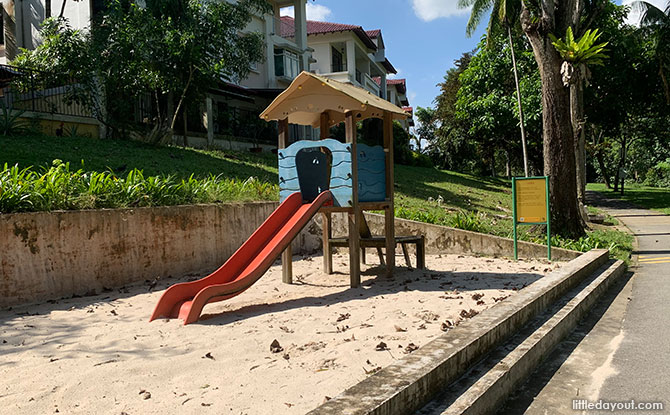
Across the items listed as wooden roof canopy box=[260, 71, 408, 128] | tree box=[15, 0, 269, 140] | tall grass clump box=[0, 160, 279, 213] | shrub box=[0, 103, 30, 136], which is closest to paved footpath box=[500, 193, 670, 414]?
wooden roof canopy box=[260, 71, 408, 128]

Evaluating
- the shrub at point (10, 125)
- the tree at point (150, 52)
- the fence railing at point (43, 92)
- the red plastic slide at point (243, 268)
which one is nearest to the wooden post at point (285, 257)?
the red plastic slide at point (243, 268)

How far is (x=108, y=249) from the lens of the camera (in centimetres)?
729

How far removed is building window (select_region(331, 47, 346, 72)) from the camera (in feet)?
131

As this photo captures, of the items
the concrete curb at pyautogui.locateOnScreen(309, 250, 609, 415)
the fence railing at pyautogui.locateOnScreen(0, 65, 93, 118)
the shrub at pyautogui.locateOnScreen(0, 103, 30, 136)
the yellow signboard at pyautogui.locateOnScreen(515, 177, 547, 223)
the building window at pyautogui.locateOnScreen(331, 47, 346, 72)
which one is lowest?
the concrete curb at pyautogui.locateOnScreen(309, 250, 609, 415)

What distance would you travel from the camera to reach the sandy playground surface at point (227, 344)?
11.3ft

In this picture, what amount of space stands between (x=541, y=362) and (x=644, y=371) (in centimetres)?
77

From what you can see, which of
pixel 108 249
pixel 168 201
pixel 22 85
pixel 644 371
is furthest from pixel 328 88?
pixel 22 85

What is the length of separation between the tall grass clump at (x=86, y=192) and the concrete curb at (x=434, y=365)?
5.37m

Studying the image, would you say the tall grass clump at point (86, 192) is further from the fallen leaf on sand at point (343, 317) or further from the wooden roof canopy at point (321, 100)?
the fallen leaf on sand at point (343, 317)

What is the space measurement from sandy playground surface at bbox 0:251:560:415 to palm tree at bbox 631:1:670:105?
82.5ft

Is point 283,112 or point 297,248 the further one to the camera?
point 297,248

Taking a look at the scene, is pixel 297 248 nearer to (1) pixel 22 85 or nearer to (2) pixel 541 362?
(2) pixel 541 362

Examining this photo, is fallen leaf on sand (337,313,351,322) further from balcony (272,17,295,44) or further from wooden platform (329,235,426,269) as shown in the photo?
balcony (272,17,295,44)

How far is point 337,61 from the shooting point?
40.8m
